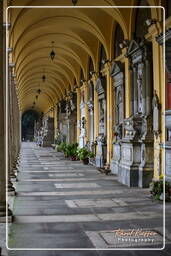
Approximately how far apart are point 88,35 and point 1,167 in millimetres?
15159

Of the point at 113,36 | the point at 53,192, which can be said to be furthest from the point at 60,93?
the point at 53,192

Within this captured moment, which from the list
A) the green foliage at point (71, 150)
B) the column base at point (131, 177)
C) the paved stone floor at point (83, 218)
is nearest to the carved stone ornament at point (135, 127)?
the column base at point (131, 177)

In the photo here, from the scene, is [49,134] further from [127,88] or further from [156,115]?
[156,115]

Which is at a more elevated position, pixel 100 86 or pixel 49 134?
pixel 100 86

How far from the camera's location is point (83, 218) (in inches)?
345

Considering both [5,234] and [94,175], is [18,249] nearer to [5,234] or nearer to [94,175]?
[5,234]

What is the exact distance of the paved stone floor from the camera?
21.6 ft

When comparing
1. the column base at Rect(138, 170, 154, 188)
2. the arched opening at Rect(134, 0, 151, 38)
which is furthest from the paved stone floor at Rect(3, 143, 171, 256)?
the arched opening at Rect(134, 0, 151, 38)

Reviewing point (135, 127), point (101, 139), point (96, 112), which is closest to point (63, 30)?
point (96, 112)

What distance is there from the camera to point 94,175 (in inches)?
694

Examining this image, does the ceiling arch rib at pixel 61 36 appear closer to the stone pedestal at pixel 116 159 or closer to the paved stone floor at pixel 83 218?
the stone pedestal at pixel 116 159

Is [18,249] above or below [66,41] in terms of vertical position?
below

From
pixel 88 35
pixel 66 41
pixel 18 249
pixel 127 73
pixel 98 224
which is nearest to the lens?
pixel 18 249

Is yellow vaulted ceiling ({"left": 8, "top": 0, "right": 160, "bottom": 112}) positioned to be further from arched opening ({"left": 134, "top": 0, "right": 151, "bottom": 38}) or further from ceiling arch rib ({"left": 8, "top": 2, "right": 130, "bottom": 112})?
arched opening ({"left": 134, "top": 0, "right": 151, "bottom": 38})
